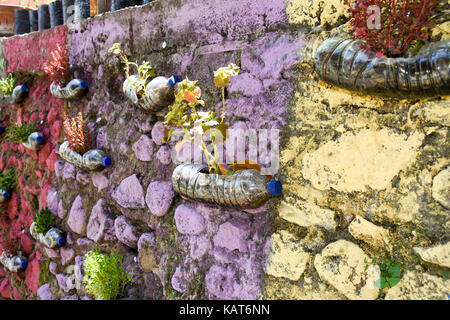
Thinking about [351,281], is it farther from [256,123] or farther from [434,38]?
[434,38]

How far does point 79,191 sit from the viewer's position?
298cm

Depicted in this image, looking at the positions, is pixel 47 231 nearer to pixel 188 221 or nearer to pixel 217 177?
pixel 188 221

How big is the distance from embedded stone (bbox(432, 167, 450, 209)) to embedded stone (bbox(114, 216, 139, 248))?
1.76 meters

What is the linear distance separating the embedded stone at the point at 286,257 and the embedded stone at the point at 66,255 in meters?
1.87

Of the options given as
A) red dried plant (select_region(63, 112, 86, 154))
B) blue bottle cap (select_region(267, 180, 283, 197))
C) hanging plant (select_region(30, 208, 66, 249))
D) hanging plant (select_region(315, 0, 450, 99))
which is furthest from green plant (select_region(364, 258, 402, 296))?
hanging plant (select_region(30, 208, 66, 249))

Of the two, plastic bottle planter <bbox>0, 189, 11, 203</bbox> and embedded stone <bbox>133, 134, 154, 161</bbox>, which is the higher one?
embedded stone <bbox>133, 134, 154, 161</bbox>

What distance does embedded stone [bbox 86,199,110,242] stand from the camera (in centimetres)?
265

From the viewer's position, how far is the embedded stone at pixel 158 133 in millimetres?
2291

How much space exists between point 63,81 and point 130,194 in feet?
4.09

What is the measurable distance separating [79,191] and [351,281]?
2.24 metres

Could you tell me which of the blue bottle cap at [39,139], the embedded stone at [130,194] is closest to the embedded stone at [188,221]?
the embedded stone at [130,194]

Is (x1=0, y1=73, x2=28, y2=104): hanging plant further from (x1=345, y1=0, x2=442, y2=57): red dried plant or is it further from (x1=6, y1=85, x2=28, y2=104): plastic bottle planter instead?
(x1=345, y1=0, x2=442, y2=57): red dried plant

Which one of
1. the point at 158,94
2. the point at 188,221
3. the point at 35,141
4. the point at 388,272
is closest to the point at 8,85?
the point at 35,141

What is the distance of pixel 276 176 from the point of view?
1737 millimetres
